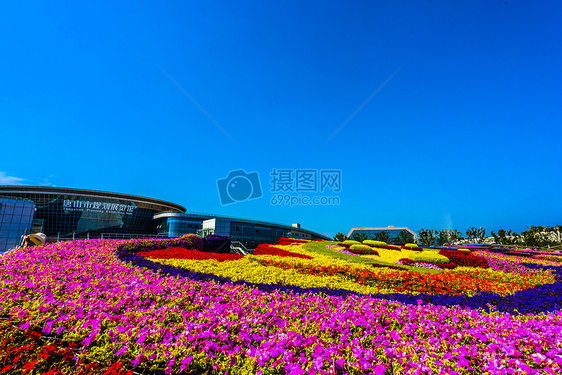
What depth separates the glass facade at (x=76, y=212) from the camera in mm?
45469

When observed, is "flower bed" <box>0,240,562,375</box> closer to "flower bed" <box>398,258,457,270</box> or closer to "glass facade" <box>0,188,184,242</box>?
"flower bed" <box>398,258,457,270</box>

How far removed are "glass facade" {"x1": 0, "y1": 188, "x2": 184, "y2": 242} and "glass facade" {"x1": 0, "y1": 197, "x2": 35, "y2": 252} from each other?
13961 mm

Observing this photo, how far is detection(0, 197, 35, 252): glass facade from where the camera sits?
28.4 m

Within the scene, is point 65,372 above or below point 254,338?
below

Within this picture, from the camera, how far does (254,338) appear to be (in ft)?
10.5

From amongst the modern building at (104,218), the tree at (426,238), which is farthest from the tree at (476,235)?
the modern building at (104,218)

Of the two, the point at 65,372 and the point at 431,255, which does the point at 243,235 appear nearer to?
the point at 431,255

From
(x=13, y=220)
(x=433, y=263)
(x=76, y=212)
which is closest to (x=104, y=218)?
(x=76, y=212)

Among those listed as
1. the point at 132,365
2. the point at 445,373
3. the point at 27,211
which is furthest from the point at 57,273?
the point at 27,211

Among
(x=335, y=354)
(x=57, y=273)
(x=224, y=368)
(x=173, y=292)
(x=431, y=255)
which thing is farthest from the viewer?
(x=431, y=255)

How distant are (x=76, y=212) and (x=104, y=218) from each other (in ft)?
14.7

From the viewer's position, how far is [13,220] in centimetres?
2936

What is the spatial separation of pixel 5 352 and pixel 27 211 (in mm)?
39302

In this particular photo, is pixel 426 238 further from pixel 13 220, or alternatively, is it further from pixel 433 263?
pixel 13 220
